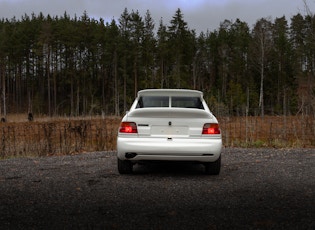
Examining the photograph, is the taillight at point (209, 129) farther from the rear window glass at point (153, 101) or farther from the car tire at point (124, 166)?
the car tire at point (124, 166)

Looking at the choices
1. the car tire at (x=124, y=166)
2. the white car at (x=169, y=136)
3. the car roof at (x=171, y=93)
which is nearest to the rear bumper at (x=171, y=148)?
the white car at (x=169, y=136)

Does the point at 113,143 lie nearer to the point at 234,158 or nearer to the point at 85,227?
the point at 234,158

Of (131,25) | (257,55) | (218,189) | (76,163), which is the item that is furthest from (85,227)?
(131,25)

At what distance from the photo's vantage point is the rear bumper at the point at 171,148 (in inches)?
231

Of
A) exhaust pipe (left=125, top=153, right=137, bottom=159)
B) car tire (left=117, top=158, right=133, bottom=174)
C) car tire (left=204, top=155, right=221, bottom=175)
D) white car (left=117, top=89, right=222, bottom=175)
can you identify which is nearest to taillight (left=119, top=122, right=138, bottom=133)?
white car (left=117, top=89, right=222, bottom=175)

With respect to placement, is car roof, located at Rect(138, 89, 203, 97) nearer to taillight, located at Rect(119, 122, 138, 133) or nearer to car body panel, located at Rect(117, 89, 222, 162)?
car body panel, located at Rect(117, 89, 222, 162)

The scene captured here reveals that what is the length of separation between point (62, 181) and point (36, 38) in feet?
197

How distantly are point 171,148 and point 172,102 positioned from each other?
4.20 ft

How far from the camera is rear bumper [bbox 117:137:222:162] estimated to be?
5.88 metres

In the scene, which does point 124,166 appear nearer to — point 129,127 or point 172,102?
point 129,127

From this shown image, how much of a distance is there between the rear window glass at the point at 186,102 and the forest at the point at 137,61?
4190 cm

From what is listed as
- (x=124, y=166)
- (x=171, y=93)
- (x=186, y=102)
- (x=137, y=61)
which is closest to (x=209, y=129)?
(x=186, y=102)

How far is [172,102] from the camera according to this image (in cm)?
689

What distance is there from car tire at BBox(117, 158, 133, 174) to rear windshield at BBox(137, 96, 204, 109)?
3.43 feet
